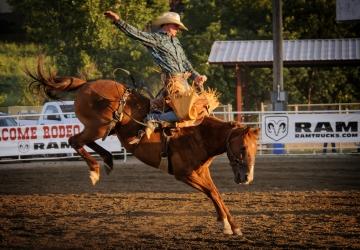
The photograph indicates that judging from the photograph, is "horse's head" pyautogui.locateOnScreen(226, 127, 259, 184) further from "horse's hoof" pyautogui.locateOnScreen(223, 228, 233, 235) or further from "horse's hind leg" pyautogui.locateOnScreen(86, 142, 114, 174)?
"horse's hind leg" pyautogui.locateOnScreen(86, 142, 114, 174)

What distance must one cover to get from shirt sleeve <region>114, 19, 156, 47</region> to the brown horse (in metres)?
0.86

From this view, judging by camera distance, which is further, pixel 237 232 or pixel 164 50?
pixel 164 50

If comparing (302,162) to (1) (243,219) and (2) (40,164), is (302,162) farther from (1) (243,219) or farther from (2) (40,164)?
(1) (243,219)

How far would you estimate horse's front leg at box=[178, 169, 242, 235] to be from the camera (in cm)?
714

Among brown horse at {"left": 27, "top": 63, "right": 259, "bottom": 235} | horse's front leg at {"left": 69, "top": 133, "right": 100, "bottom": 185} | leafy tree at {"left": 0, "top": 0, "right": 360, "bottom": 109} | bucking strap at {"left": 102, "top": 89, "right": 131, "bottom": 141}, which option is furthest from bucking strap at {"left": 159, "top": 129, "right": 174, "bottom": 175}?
leafy tree at {"left": 0, "top": 0, "right": 360, "bottom": 109}

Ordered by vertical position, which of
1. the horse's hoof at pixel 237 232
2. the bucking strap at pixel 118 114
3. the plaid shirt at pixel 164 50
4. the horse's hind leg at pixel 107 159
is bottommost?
the horse's hoof at pixel 237 232

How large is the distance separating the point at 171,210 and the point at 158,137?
4.88ft

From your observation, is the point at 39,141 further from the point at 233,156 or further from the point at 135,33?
the point at 233,156

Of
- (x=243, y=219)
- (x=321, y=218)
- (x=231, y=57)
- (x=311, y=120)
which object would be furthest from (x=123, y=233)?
(x=231, y=57)

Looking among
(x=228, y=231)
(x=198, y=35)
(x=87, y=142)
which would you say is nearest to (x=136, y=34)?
(x=87, y=142)

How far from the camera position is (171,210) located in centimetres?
905

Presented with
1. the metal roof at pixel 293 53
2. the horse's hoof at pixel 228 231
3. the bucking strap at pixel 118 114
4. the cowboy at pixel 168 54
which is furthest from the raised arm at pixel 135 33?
the metal roof at pixel 293 53

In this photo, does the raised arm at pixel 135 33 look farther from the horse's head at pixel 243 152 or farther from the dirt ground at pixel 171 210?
the dirt ground at pixel 171 210

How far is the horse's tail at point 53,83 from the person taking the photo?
28.4 feet
